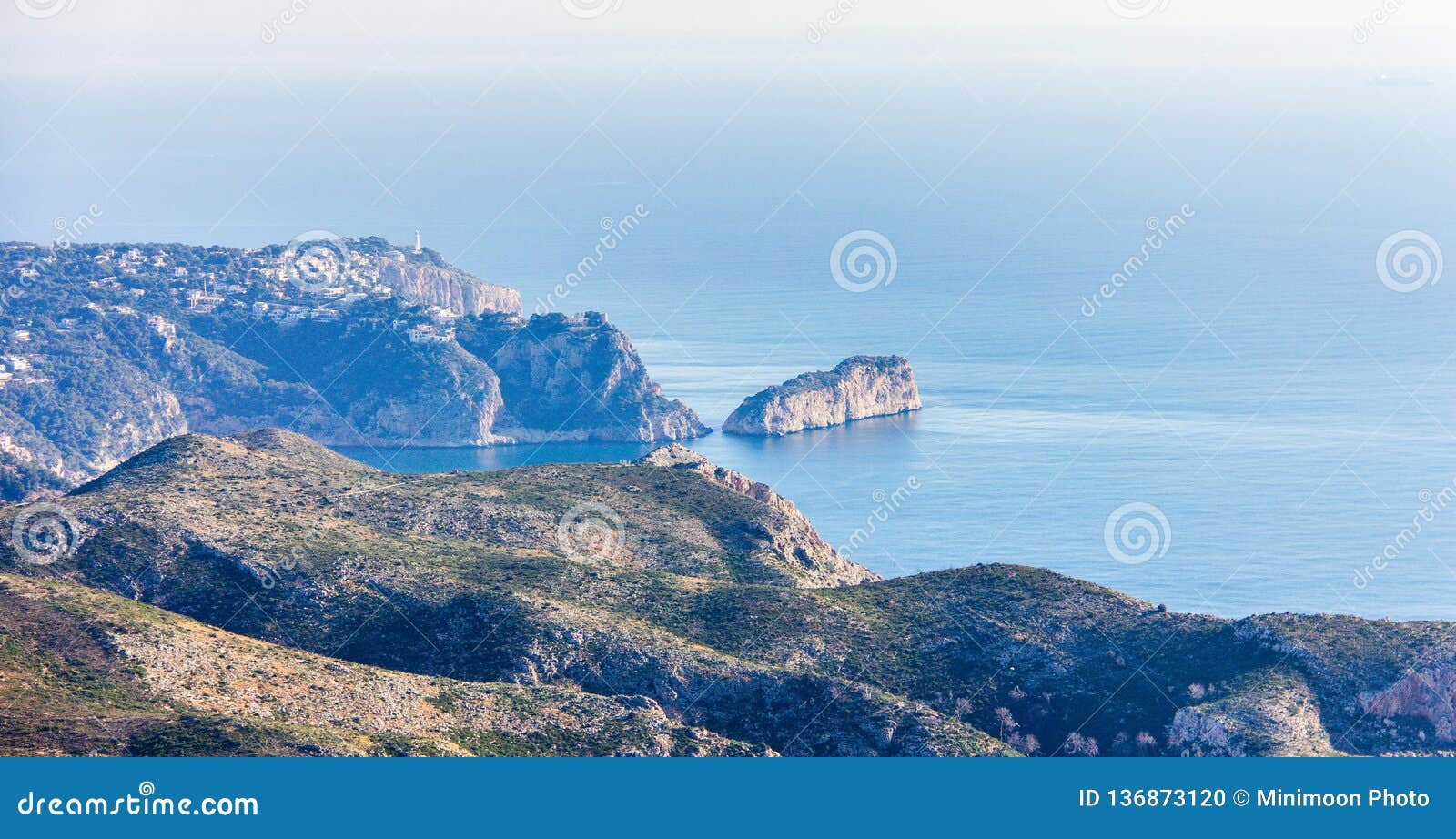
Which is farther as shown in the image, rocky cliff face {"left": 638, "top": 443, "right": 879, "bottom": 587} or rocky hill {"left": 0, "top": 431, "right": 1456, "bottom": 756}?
rocky cliff face {"left": 638, "top": 443, "right": 879, "bottom": 587}

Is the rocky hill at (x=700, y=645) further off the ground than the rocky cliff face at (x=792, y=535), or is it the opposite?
the rocky cliff face at (x=792, y=535)

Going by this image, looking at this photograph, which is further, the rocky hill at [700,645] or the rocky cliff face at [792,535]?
the rocky cliff face at [792,535]

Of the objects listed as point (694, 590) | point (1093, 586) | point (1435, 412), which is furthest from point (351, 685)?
point (1435, 412)

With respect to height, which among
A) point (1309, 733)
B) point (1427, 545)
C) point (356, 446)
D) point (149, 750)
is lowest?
point (149, 750)

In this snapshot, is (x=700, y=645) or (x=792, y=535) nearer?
(x=700, y=645)

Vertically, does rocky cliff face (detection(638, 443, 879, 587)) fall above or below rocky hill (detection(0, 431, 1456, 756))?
above

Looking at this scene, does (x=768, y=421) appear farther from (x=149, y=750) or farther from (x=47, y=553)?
(x=149, y=750)

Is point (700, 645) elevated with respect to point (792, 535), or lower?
lower

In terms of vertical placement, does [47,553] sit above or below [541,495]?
below
